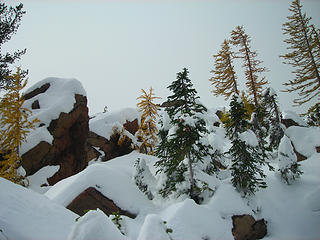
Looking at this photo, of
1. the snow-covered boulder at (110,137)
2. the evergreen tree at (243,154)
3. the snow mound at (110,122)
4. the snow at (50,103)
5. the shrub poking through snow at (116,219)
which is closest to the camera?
the shrub poking through snow at (116,219)

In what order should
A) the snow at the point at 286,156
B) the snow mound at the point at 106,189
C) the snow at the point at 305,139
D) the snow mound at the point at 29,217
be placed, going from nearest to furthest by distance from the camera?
the snow mound at the point at 29,217 < the snow mound at the point at 106,189 < the snow at the point at 286,156 < the snow at the point at 305,139

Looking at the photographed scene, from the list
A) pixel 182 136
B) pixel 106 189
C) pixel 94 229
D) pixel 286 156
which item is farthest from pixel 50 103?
pixel 286 156

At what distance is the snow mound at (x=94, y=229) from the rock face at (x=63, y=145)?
1496 cm

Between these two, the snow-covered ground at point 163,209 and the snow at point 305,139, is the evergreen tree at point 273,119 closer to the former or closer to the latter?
the snow at point 305,139

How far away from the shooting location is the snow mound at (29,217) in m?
4.05

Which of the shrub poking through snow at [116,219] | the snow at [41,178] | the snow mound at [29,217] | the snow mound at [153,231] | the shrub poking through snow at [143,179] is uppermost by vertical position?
the snow mound at [153,231]

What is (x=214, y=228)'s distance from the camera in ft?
24.1

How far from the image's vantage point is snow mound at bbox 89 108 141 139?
23.0m

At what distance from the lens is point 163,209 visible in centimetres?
905

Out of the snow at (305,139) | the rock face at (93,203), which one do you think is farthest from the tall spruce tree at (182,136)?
the snow at (305,139)

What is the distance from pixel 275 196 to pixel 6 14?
24.0 m

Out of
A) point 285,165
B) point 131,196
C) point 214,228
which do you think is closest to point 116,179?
point 131,196

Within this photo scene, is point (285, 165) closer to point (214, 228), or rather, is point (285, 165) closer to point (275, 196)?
point (275, 196)

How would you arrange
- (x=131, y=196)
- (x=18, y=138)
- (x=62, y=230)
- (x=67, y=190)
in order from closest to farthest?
(x=62, y=230), (x=67, y=190), (x=131, y=196), (x=18, y=138)
